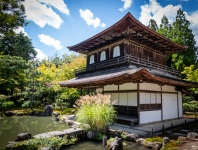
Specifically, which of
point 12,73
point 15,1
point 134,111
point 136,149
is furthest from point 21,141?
point 12,73

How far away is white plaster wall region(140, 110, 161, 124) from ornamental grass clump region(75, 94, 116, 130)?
128 inches

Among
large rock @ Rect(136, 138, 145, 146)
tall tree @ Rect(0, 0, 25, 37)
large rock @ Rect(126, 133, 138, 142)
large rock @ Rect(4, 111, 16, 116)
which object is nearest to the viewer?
tall tree @ Rect(0, 0, 25, 37)

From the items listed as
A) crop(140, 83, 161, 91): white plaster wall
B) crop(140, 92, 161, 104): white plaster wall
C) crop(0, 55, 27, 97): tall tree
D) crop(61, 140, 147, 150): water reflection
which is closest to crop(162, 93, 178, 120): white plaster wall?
crop(140, 92, 161, 104): white plaster wall

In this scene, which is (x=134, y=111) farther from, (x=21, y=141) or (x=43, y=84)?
(x=43, y=84)

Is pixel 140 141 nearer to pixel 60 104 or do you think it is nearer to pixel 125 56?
pixel 125 56

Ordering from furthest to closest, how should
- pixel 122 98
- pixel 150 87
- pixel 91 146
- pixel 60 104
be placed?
pixel 60 104 < pixel 122 98 < pixel 150 87 < pixel 91 146

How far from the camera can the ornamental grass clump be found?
8.24 metres

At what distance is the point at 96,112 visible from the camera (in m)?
8.23

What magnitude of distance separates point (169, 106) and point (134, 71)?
259 inches

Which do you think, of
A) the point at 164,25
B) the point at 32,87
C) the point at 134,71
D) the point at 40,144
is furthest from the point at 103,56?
the point at 164,25

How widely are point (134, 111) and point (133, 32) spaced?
21.7 feet

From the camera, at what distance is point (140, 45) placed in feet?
47.3

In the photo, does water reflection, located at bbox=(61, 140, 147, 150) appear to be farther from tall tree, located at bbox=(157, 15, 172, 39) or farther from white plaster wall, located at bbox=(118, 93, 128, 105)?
tall tree, located at bbox=(157, 15, 172, 39)

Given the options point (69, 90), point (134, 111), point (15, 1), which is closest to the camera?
point (15, 1)
